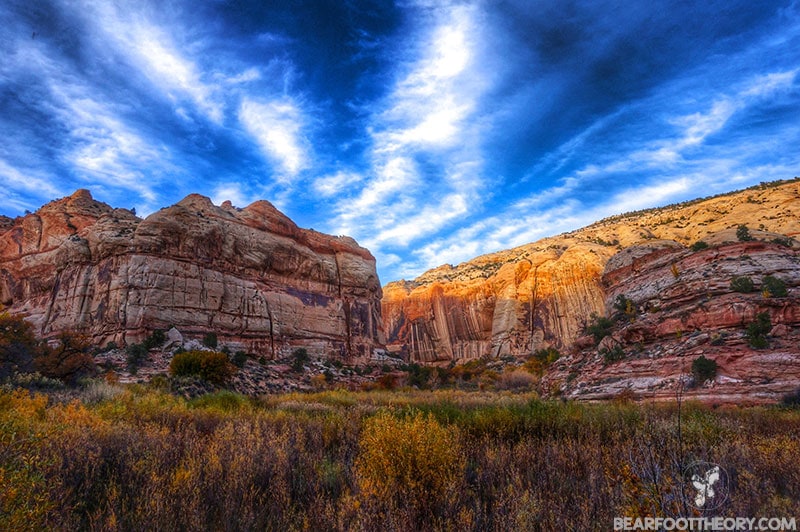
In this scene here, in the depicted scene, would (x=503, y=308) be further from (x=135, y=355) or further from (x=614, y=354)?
(x=135, y=355)

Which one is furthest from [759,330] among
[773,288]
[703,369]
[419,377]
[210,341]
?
[210,341]

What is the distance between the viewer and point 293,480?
13.3 feet

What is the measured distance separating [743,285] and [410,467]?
754 inches

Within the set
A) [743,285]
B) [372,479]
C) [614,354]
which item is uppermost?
[743,285]

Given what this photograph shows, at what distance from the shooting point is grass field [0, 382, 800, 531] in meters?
2.73

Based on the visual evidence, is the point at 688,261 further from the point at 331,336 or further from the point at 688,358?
the point at 331,336

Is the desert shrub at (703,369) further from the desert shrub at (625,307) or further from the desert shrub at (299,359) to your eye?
the desert shrub at (299,359)

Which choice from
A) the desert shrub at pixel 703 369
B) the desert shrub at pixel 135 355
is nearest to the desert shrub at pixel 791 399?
the desert shrub at pixel 703 369

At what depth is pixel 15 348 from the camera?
1583cm

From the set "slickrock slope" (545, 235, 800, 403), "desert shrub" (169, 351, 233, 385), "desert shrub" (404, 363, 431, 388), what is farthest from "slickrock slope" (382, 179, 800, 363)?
"desert shrub" (169, 351, 233, 385)

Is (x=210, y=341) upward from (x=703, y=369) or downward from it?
upward

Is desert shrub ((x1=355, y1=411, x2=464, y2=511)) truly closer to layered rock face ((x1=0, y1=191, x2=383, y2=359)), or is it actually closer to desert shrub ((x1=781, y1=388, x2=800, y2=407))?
desert shrub ((x1=781, y1=388, x2=800, y2=407))

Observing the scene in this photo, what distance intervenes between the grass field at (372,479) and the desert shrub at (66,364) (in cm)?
1360

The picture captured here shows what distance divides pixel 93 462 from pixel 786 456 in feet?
24.8
